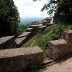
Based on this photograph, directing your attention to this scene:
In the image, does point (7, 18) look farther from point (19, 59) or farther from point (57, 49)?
point (19, 59)

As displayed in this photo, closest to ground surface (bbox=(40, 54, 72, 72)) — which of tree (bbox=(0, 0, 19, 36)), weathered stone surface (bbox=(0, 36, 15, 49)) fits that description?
weathered stone surface (bbox=(0, 36, 15, 49))

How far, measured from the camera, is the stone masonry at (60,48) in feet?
23.8

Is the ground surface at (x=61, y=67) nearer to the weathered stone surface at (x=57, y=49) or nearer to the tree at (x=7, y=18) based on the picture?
the weathered stone surface at (x=57, y=49)

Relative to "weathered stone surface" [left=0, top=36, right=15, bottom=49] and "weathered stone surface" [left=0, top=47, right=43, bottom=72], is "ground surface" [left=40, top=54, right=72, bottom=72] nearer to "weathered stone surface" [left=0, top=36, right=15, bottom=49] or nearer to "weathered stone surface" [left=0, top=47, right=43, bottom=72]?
"weathered stone surface" [left=0, top=47, right=43, bottom=72]

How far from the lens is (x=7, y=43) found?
9.68 m

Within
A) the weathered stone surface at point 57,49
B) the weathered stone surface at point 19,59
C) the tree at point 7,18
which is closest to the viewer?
the weathered stone surface at point 19,59

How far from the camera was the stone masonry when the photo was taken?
727 cm

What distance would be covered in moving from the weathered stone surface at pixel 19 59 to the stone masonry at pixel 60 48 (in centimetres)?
76

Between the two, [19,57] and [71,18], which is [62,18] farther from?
[19,57]

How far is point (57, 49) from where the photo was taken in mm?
7262

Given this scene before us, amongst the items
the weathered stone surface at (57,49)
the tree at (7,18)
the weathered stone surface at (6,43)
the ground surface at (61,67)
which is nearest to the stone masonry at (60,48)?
the weathered stone surface at (57,49)

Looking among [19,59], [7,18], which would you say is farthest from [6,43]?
[7,18]

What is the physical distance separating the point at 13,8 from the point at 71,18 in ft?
31.6

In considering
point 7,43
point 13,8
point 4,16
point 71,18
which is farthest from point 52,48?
point 13,8
